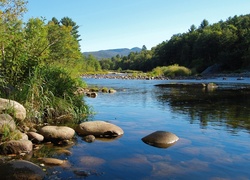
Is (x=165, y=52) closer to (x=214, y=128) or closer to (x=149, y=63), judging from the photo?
(x=149, y=63)

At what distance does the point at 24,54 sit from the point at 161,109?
8421mm

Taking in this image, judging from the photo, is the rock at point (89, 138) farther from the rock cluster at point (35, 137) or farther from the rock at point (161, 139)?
the rock at point (161, 139)

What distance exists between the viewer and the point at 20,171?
6391mm

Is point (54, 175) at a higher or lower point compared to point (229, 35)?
lower

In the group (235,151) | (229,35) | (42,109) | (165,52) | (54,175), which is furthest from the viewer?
(165,52)

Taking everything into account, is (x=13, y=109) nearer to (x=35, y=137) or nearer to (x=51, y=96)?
(x=35, y=137)

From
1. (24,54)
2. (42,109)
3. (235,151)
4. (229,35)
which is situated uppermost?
(229,35)

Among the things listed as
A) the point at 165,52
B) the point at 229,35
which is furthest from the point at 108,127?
the point at 165,52

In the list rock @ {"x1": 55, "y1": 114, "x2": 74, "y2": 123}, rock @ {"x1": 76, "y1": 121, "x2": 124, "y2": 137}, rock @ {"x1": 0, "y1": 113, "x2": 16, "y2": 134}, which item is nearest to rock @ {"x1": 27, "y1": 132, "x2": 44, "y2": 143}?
rock @ {"x1": 0, "y1": 113, "x2": 16, "y2": 134}

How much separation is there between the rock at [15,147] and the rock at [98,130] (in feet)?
8.65

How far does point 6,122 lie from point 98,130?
3148 millimetres

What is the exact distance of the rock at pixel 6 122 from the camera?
27.9 feet

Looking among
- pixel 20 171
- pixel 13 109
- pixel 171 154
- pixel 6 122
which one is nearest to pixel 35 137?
pixel 6 122

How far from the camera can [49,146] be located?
8.92 m
